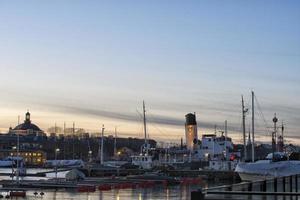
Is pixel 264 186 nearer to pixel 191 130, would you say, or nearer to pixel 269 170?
pixel 269 170

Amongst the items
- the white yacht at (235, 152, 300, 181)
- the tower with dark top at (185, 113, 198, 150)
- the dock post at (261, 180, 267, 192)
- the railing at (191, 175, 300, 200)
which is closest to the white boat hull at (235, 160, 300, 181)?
the white yacht at (235, 152, 300, 181)

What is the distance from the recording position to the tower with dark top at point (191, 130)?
14625 centimetres

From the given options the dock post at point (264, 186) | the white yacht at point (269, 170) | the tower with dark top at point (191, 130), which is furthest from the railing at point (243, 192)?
the tower with dark top at point (191, 130)

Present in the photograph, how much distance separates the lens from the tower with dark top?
5758 inches

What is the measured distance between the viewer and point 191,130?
485 ft

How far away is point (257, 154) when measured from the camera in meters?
188

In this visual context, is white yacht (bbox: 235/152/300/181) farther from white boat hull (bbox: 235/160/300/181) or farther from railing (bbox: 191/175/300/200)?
railing (bbox: 191/175/300/200)

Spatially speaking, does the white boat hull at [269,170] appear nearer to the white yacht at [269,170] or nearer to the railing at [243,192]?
the white yacht at [269,170]

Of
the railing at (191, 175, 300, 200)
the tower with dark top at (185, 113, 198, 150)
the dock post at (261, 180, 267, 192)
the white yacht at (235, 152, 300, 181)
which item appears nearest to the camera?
the railing at (191, 175, 300, 200)

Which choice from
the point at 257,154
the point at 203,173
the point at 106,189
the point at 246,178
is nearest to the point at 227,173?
the point at 203,173

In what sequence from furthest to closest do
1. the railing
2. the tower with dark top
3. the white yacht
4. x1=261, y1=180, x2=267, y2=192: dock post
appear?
the tower with dark top, the white yacht, x1=261, y1=180, x2=267, y2=192: dock post, the railing

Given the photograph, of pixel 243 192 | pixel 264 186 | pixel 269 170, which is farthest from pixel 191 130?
pixel 243 192

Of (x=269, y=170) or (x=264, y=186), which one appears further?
(x=269, y=170)

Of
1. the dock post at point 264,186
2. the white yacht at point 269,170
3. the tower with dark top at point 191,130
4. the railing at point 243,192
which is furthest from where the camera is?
the tower with dark top at point 191,130
